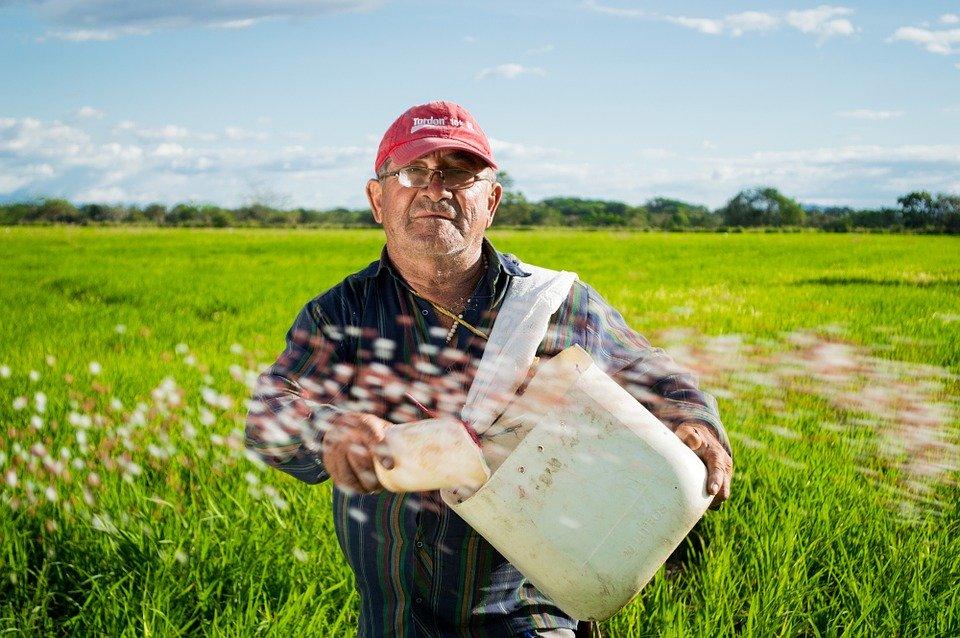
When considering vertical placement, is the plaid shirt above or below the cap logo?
below

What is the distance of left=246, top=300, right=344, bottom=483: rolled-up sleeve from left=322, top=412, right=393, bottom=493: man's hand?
52mm

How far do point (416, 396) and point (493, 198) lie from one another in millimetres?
516

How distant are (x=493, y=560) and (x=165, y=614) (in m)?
0.96

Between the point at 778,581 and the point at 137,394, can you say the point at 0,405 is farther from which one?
the point at 778,581

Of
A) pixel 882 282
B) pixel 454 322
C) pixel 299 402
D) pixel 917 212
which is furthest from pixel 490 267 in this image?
pixel 917 212

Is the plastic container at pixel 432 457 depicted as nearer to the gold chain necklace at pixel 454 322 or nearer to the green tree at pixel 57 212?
the gold chain necklace at pixel 454 322

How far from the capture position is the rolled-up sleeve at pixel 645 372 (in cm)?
154

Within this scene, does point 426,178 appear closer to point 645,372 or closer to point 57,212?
point 645,372

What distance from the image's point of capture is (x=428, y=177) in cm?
170

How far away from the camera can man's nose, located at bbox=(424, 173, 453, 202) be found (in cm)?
168

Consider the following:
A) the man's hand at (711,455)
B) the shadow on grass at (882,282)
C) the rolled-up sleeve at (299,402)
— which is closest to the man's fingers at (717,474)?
the man's hand at (711,455)

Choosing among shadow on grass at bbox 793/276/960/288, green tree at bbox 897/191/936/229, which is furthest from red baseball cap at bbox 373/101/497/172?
green tree at bbox 897/191/936/229

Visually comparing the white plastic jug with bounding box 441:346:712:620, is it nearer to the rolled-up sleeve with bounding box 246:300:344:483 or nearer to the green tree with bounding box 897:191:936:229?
the rolled-up sleeve with bounding box 246:300:344:483

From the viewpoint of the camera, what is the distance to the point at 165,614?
6.72 ft
